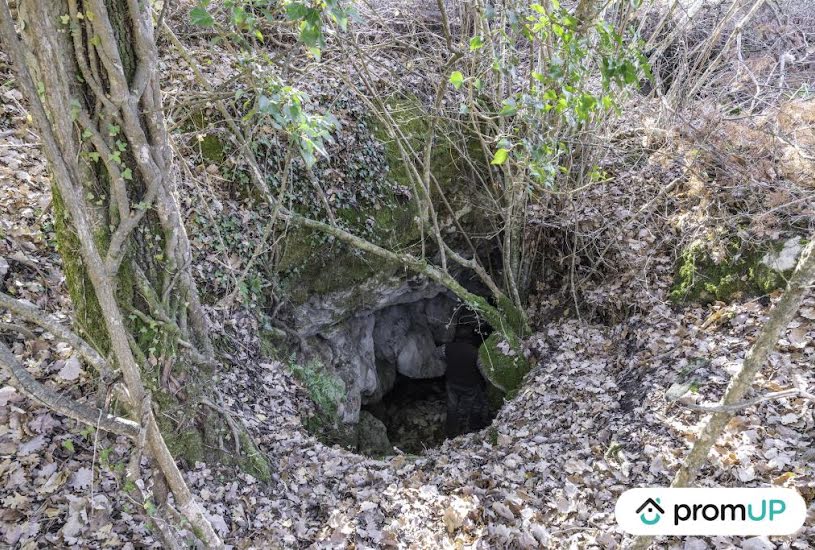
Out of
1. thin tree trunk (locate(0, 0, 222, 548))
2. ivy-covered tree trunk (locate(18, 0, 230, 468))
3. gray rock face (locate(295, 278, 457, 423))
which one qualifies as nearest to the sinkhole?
gray rock face (locate(295, 278, 457, 423))

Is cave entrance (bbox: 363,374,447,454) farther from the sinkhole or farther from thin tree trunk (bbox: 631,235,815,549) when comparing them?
thin tree trunk (bbox: 631,235,815,549)

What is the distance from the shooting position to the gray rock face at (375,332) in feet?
21.6

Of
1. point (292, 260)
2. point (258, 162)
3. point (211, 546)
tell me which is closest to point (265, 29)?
point (258, 162)

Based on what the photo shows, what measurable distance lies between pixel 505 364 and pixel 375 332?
10.6 feet

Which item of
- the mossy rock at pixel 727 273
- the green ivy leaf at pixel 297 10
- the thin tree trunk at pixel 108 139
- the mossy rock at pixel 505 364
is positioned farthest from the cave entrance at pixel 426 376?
the green ivy leaf at pixel 297 10

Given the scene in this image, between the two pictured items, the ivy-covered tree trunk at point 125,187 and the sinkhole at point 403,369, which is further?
the sinkhole at point 403,369

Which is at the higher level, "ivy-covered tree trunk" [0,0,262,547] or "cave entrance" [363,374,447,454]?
"ivy-covered tree trunk" [0,0,262,547]

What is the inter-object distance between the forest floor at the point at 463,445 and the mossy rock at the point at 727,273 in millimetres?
140

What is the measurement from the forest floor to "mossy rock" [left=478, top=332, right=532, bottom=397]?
1.24 ft

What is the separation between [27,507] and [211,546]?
1.15m

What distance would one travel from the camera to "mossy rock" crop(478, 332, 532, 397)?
611cm

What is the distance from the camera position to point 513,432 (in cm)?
489

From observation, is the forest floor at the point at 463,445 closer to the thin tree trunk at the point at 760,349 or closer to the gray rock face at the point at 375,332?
the thin tree trunk at the point at 760,349

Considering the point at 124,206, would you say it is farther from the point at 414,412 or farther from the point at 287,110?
the point at 414,412
